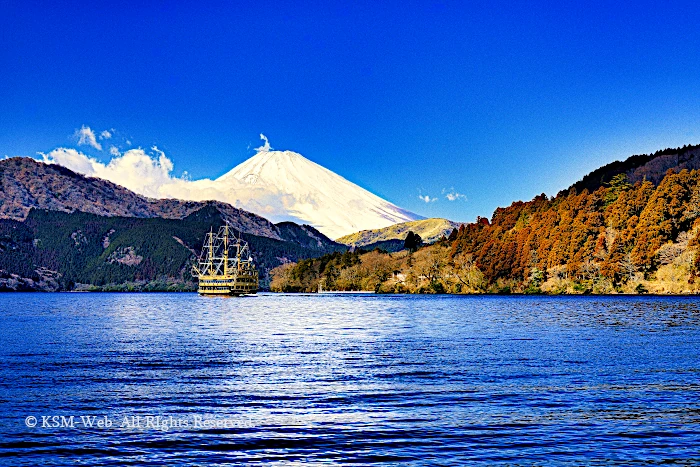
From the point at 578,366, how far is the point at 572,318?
164 ft

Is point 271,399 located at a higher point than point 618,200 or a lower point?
lower

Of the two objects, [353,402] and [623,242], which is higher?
[623,242]

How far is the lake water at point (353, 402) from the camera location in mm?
21906

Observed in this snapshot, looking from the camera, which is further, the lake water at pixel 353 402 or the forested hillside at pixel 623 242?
the forested hillside at pixel 623 242

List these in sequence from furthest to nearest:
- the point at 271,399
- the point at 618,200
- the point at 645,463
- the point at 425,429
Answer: the point at 618,200, the point at 271,399, the point at 425,429, the point at 645,463

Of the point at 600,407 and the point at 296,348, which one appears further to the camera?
the point at 296,348

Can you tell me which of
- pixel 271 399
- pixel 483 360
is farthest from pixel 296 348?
pixel 271 399

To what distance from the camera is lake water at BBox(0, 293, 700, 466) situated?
71.9 feet

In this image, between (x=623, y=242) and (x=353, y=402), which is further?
(x=623, y=242)

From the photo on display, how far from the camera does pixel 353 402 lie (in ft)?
97.9

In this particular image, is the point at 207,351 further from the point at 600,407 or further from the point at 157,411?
the point at 600,407

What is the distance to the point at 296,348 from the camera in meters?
53.3

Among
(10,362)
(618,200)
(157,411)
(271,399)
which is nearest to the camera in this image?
(157,411)

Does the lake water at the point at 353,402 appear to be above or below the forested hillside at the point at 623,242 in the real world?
below
